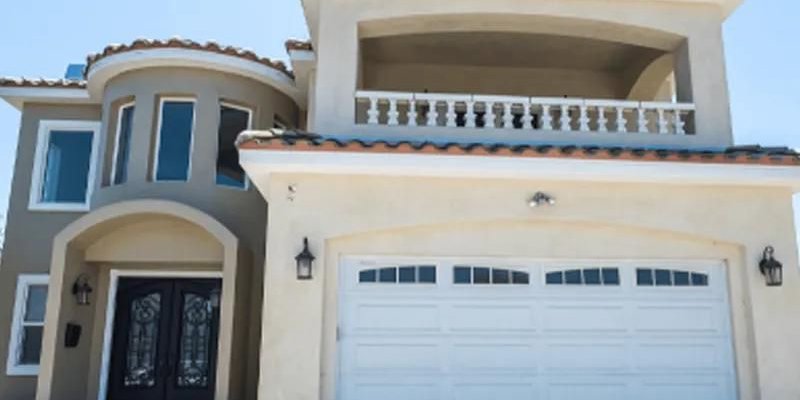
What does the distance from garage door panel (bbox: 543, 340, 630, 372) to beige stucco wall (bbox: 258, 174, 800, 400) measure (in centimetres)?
146

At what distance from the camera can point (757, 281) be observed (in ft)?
37.3

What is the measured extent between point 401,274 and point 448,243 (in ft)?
3.01

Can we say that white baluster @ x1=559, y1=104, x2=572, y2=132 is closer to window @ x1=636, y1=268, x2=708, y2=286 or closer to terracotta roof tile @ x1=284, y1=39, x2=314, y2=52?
window @ x1=636, y1=268, x2=708, y2=286

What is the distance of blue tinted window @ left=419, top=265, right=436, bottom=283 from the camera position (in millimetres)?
11414

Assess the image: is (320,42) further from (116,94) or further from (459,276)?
(116,94)

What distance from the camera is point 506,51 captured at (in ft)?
50.8

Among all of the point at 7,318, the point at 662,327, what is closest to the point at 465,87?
the point at 662,327

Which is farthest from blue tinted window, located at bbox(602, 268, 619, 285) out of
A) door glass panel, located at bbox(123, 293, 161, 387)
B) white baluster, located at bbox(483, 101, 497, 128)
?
door glass panel, located at bbox(123, 293, 161, 387)

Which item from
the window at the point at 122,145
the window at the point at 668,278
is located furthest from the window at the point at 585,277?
the window at the point at 122,145

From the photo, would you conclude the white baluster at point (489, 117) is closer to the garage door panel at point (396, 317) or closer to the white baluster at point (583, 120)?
the white baluster at point (583, 120)

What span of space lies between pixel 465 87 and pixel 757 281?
300 inches

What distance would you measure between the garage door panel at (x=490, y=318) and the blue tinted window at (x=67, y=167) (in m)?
10.3

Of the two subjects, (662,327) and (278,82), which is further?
(278,82)

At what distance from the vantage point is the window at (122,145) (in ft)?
51.1
